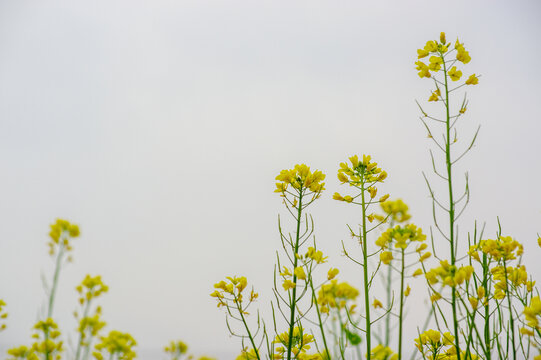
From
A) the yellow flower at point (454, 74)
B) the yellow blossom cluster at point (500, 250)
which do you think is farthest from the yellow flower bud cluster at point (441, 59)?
the yellow blossom cluster at point (500, 250)

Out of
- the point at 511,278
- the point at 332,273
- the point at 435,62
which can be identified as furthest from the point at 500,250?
the point at 435,62

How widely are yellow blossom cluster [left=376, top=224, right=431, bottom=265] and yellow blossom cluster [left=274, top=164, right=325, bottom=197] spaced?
697 mm

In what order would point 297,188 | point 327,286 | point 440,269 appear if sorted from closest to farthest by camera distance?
point 327,286, point 440,269, point 297,188

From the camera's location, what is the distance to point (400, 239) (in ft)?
6.01

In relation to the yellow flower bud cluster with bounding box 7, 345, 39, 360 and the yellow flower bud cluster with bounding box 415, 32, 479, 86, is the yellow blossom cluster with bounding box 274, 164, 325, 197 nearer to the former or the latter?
the yellow flower bud cluster with bounding box 415, 32, 479, 86

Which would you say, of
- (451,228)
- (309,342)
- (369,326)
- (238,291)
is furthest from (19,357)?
(451,228)

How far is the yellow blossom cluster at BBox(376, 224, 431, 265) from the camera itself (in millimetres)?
1802

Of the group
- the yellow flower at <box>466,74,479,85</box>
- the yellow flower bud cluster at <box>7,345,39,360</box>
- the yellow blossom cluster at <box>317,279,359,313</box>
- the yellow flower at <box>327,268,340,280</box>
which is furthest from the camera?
the yellow flower bud cluster at <box>7,345,39,360</box>

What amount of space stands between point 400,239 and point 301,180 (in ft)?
2.96

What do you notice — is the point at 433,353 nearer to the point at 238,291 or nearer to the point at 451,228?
the point at 451,228

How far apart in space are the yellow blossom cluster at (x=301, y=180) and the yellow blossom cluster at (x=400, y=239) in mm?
697

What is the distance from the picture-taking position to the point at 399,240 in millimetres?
1832

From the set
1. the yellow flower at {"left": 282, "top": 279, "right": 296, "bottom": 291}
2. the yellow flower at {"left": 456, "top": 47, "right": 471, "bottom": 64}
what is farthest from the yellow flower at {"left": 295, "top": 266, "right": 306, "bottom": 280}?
the yellow flower at {"left": 456, "top": 47, "right": 471, "bottom": 64}

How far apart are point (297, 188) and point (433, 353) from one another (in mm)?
1235
